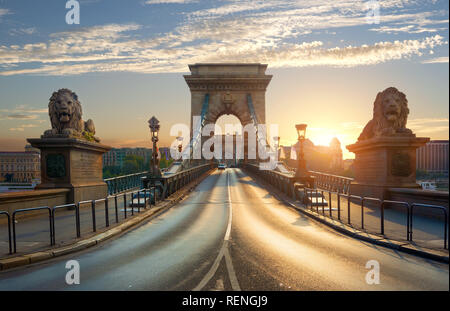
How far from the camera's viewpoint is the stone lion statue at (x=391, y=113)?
14578mm

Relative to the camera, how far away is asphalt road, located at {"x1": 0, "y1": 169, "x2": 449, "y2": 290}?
559 cm

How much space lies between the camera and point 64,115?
15.1 meters

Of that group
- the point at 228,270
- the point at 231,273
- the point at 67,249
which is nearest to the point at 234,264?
the point at 228,270

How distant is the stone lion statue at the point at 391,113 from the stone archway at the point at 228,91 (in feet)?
187

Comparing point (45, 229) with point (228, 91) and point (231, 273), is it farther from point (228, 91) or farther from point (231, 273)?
point (228, 91)

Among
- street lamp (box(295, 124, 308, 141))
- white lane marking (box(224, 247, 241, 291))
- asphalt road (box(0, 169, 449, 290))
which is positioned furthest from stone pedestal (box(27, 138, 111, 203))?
street lamp (box(295, 124, 308, 141))

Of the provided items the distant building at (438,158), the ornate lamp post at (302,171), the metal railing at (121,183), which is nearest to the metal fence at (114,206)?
the metal railing at (121,183)

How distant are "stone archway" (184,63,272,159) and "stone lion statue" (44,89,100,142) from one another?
56.8 meters

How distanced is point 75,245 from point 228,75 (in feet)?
219

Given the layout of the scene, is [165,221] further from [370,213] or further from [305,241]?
[370,213]

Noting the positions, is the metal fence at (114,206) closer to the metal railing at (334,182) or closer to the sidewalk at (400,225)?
the sidewalk at (400,225)

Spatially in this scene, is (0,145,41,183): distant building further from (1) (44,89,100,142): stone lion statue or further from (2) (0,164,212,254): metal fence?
(1) (44,89,100,142): stone lion statue
